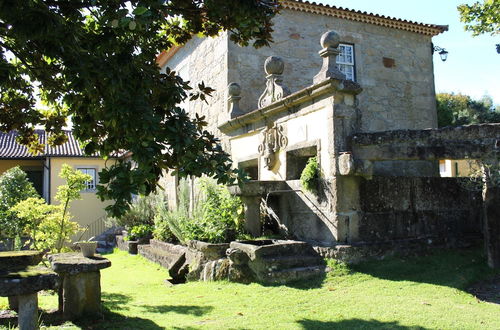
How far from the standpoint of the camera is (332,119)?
7031mm

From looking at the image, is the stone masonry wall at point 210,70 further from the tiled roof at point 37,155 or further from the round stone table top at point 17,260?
the tiled roof at point 37,155

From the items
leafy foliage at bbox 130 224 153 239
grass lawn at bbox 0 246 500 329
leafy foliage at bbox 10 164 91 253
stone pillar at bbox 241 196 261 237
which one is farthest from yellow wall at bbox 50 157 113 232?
stone pillar at bbox 241 196 261 237

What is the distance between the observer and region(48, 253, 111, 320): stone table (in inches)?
195

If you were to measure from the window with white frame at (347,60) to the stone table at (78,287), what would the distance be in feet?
30.5

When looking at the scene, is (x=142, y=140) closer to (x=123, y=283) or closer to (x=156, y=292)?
(x=156, y=292)

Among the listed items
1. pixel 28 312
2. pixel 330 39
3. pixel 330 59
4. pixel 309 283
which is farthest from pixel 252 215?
pixel 28 312

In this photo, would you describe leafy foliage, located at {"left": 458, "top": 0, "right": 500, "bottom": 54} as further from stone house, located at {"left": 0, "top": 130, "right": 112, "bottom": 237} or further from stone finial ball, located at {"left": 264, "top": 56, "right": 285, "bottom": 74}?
stone house, located at {"left": 0, "top": 130, "right": 112, "bottom": 237}

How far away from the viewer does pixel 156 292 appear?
7.02 m

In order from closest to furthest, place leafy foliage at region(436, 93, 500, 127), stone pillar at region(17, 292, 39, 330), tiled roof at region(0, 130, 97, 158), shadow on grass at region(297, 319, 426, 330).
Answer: stone pillar at region(17, 292, 39, 330) → shadow on grass at region(297, 319, 426, 330) → leafy foliage at region(436, 93, 500, 127) → tiled roof at region(0, 130, 97, 158)

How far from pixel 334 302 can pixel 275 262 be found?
120 cm

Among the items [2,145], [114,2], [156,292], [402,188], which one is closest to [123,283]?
[156,292]

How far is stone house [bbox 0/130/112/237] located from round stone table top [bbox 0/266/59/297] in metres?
17.3

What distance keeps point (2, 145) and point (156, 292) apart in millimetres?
19125

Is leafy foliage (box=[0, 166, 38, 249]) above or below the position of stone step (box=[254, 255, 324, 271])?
above
